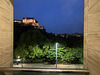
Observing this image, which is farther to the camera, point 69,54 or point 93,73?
point 69,54

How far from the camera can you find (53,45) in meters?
8.27

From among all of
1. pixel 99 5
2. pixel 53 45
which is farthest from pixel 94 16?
pixel 53 45

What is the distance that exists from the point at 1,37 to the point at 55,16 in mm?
111387

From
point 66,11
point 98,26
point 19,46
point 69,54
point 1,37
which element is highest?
point 66,11

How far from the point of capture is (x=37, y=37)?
9055 mm

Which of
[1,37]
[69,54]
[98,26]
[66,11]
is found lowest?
[69,54]

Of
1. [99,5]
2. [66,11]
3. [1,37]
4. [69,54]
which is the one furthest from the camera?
[66,11]

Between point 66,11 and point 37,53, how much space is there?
85.3 m

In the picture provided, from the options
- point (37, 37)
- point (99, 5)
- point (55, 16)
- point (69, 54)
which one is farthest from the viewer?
point (55, 16)

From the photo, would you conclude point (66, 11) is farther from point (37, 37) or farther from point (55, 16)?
point (37, 37)

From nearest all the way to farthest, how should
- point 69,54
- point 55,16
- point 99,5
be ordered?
point 99,5 < point 69,54 < point 55,16

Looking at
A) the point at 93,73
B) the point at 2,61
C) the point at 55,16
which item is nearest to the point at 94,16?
the point at 93,73

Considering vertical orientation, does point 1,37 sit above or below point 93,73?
above

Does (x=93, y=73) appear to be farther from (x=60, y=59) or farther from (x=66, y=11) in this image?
(x=66, y=11)
